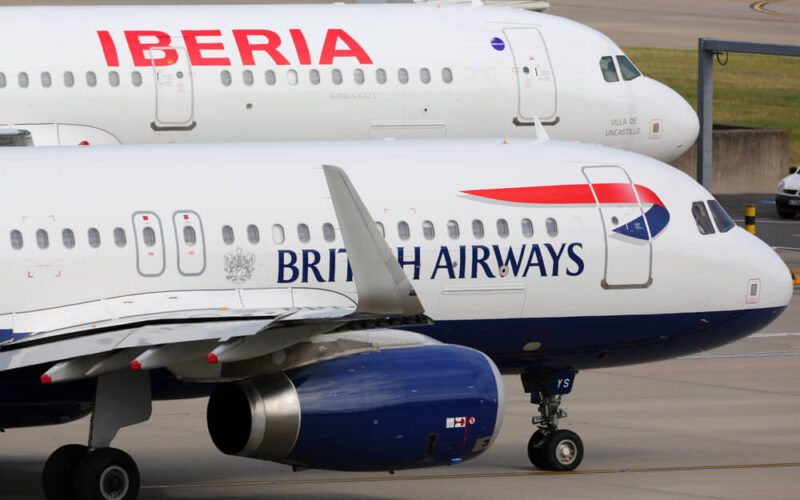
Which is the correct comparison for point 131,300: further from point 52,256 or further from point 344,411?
point 344,411

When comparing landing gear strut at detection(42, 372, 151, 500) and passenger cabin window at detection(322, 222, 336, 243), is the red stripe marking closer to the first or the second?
passenger cabin window at detection(322, 222, 336, 243)

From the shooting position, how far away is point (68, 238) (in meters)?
18.1

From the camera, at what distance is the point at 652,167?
842 inches

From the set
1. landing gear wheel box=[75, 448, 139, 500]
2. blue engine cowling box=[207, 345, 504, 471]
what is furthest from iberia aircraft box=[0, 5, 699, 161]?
blue engine cowling box=[207, 345, 504, 471]

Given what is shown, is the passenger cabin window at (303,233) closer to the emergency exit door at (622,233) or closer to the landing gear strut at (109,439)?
the landing gear strut at (109,439)

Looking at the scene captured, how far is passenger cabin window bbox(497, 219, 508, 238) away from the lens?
19844 millimetres

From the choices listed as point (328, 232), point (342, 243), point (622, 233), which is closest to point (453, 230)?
point (342, 243)

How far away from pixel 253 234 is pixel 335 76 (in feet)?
50.1

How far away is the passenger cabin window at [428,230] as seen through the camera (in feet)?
64.1

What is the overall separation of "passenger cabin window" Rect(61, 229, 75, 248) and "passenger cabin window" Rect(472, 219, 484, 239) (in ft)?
15.0

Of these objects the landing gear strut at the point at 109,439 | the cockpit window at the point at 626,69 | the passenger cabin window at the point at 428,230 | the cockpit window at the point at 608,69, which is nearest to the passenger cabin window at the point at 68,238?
the landing gear strut at the point at 109,439

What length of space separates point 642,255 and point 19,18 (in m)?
16.1

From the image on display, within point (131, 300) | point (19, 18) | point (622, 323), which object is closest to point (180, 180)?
point (131, 300)

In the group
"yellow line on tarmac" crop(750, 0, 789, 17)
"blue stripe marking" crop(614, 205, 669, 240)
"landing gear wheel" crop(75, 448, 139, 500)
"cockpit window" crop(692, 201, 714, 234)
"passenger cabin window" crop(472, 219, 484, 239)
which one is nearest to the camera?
"landing gear wheel" crop(75, 448, 139, 500)
